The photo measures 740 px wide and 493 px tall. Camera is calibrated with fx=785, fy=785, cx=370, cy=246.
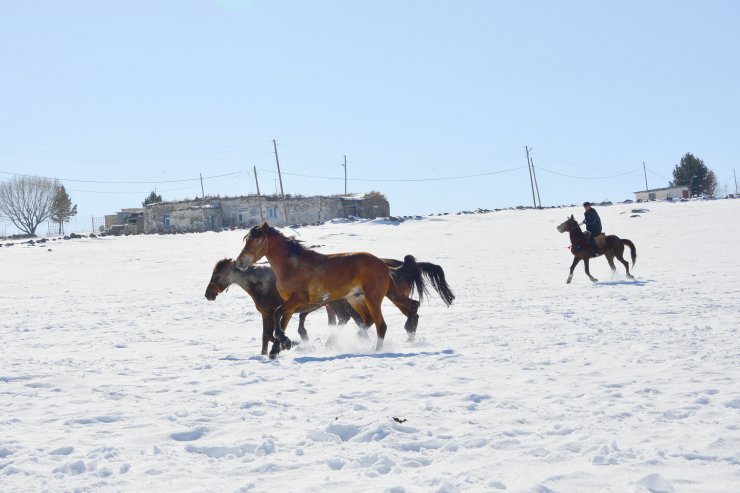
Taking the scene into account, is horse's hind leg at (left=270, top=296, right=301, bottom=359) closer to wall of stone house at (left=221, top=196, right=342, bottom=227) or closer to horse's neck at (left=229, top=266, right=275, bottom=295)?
horse's neck at (left=229, top=266, right=275, bottom=295)

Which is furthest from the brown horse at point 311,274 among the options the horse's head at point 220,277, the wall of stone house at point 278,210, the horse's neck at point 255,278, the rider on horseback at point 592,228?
the wall of stone house at point 278,210

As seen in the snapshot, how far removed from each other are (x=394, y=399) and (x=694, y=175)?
2944 inches

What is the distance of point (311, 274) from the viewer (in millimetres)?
10102

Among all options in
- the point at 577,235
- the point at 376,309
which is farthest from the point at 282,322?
the point at 577,235

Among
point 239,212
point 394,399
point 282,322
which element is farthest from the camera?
point 239,212

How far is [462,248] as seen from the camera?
114 feet

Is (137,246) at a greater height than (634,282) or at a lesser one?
greater

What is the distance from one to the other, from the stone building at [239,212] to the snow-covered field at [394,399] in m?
43.1

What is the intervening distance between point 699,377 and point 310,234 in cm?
3365

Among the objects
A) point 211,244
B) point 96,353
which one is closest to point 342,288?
point 96,353

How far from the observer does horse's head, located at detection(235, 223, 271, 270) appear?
33.2 ft

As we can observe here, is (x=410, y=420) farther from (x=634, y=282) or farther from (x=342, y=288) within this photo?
(x=634, y=282)

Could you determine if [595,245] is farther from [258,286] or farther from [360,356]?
[360,356]

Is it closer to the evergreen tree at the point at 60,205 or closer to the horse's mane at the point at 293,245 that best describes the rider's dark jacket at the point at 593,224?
the horse's mane at the point at 293,245
